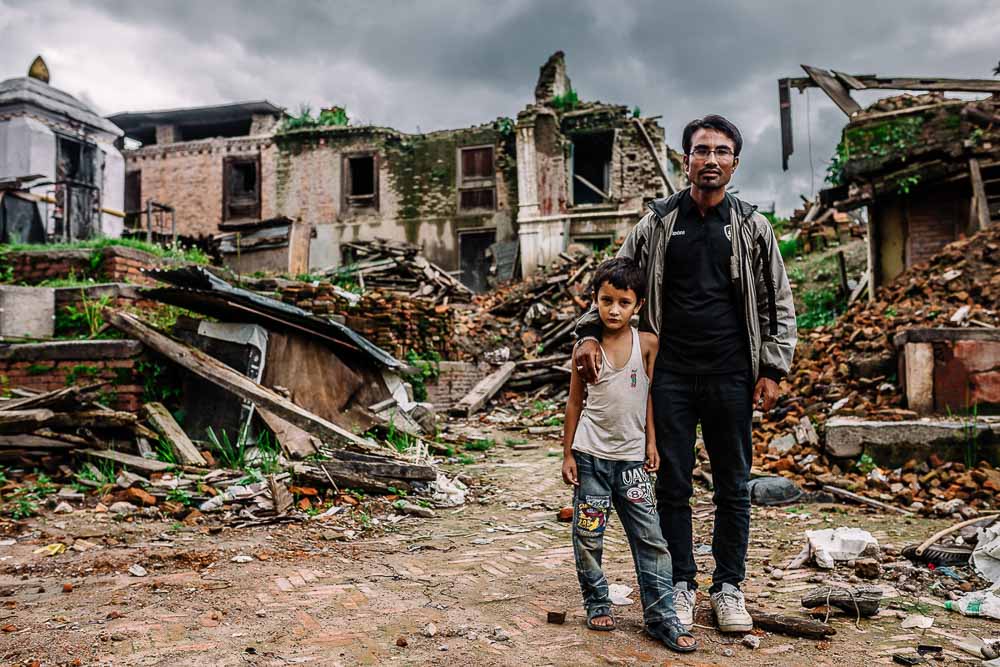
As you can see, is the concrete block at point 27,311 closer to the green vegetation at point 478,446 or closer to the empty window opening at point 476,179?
the green vegetation at point 478,446

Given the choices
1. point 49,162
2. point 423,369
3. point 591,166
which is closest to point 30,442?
point 423,369

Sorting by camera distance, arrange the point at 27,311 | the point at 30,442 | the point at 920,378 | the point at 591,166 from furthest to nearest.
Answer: the point at 591,166 → the point at 27,311 → the point at 920,378 → the point at 30,442

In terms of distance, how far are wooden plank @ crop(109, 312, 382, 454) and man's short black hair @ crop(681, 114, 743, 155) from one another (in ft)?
14.1

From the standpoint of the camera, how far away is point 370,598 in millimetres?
3303

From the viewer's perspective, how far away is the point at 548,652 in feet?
8.48

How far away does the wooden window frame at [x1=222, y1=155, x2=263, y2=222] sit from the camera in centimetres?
2373

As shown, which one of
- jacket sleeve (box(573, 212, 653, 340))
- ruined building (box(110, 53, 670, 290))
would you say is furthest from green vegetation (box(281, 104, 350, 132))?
jacket sleeve (box(573, 212, 653, 340))

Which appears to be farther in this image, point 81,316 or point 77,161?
point 77,161

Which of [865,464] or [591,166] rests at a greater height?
[591,166]

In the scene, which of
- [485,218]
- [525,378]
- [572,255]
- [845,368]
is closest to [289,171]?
[485,218]

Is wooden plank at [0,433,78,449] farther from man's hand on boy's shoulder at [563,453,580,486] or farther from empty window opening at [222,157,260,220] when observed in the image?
empty window opening at [222,157,260,220]

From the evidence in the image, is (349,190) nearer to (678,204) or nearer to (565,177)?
(565,177)

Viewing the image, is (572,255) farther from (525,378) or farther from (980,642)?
(980,642)

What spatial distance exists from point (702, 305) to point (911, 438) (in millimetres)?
4240
